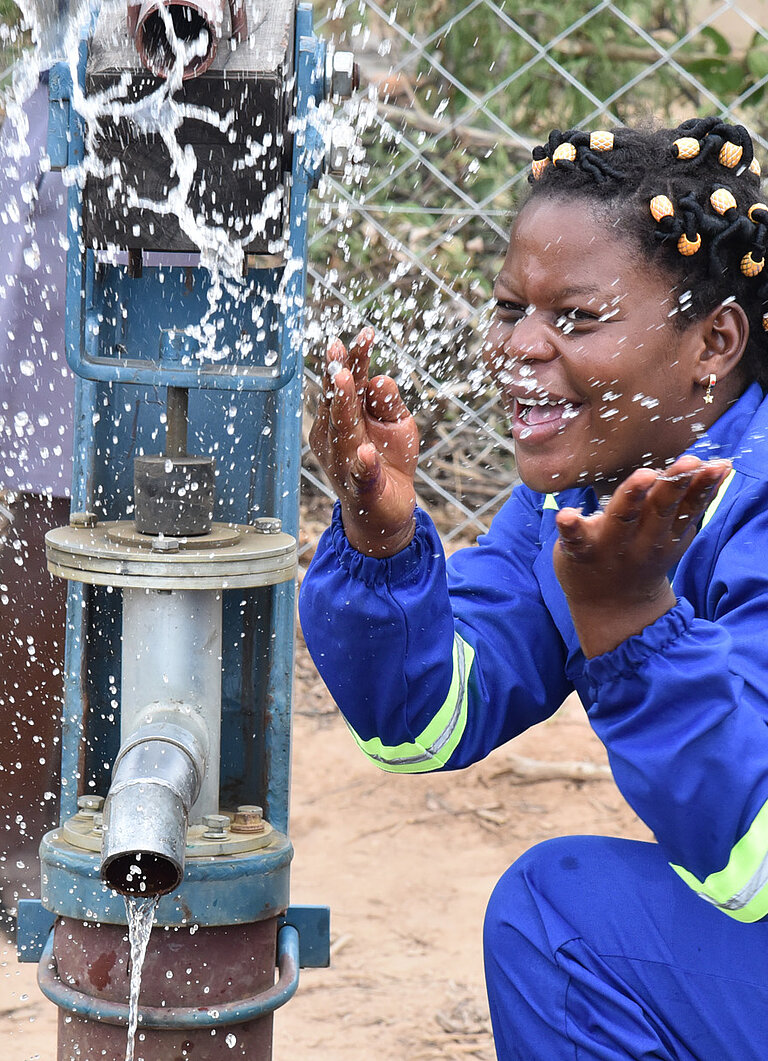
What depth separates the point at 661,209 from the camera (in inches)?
65.1

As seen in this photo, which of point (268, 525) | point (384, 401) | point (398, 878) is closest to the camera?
point (384, 401)

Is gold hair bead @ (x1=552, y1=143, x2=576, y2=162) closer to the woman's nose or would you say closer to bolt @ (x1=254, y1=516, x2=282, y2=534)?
the woman's nose

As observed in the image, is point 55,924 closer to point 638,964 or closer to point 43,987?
point 43,987

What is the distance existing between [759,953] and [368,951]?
4.83 ft

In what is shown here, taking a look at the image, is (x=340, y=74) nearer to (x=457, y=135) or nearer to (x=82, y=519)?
(x=82, y=519)

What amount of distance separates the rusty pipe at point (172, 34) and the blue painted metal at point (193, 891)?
39.6 inches

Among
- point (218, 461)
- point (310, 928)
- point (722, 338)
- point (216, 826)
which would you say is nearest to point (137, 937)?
point (216, 826)

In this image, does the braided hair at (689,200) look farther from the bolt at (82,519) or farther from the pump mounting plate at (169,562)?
the bolt at (82,519)

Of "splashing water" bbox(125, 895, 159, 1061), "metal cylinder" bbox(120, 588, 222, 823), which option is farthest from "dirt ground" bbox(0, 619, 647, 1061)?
"metal cylinder" bbox(120, 588, 222, 823)

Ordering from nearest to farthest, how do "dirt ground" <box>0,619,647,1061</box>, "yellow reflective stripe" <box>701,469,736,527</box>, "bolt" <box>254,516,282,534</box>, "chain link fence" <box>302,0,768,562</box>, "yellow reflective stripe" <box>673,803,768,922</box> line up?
"yellow reflective stripe" <box>673,803,768,922</box> < "yellow reflective stripe" <box>701,469,736,527</box> < "bolt" <box>254,516,282,534</box> < "dirt ground" <box>0,619,647,1061</box> < "chain link fence" <box>302,0,768,562</box>

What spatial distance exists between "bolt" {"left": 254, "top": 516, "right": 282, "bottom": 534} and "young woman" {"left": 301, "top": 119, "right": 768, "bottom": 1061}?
0.24 metres

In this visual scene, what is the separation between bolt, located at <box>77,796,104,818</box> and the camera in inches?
75.5

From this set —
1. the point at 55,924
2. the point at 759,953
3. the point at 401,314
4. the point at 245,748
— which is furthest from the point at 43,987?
the point at 401,314

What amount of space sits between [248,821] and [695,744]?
0.79 m
